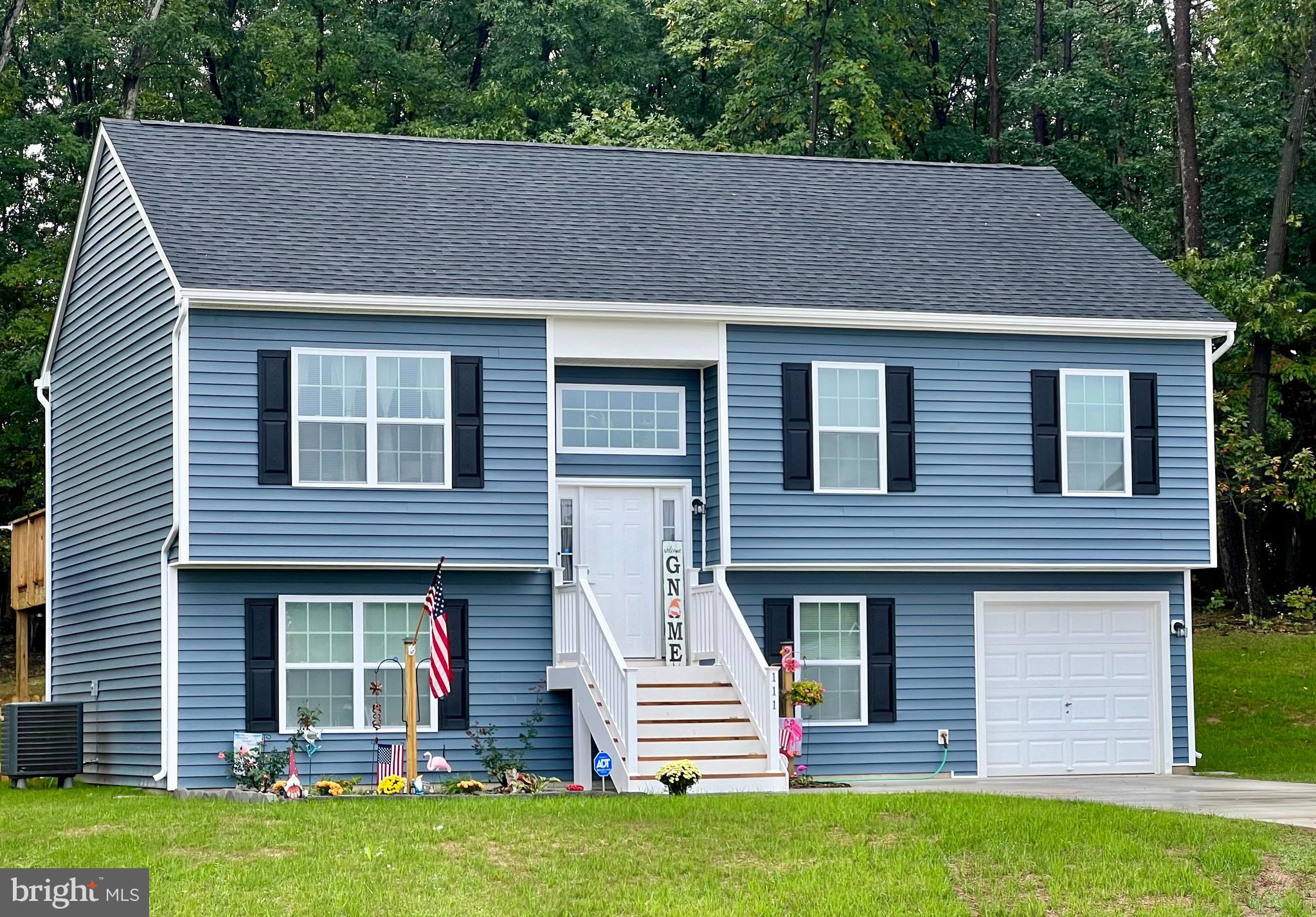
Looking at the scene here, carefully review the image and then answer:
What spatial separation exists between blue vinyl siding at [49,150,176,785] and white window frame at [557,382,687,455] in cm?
431

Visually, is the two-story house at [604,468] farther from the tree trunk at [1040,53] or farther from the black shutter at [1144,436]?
the tree trunk at [1040,53]

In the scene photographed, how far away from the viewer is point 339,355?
66.3 ft

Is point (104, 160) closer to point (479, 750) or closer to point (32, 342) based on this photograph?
point (479, 750)

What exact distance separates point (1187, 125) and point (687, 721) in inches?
722

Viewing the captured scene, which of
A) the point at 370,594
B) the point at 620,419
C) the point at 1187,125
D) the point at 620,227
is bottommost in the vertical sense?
the point at 370,594

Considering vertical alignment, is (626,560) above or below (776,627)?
above

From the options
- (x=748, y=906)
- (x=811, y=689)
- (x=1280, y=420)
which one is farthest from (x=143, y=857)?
(x=1280, y=420)

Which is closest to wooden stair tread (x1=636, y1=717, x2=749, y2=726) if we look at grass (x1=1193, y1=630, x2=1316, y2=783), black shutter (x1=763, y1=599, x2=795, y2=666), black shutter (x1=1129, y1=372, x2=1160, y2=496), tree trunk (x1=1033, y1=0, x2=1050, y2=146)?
black shutter (x1=763, y1=599, x2=795, y2=666)

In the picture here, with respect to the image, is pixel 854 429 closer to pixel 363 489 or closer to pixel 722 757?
pixel 722 757

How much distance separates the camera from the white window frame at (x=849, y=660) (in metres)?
21.7

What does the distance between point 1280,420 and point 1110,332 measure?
1296cm

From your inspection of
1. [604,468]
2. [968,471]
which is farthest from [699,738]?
[968,471]

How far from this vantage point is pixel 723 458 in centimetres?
2133

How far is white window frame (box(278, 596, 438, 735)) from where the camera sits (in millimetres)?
19875
